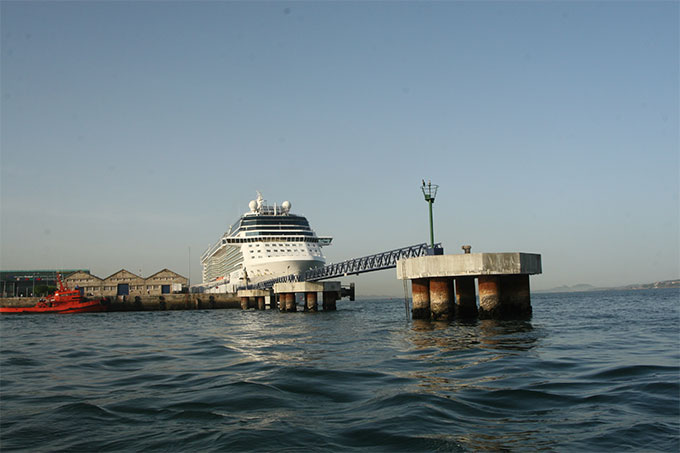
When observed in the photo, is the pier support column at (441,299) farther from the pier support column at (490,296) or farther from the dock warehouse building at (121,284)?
the dock warehouse building at (121,284)

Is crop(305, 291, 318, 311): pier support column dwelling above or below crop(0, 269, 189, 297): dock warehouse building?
below

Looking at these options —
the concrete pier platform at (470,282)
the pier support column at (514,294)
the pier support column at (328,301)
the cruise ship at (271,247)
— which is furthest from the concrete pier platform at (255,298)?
the pier support column at (514,294)

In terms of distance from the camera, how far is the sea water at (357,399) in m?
6.88

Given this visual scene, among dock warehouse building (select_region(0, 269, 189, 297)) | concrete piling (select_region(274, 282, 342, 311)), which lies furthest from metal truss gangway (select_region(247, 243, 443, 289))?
dock warehouse building (select_region(0, 269, 189, 297))

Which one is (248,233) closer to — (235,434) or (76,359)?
(76,359)

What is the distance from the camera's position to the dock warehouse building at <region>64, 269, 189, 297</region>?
100938mm

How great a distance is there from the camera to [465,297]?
28.1 m

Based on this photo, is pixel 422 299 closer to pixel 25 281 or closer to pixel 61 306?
pixel 61 306

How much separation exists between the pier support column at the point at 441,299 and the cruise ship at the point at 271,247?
4339 cm

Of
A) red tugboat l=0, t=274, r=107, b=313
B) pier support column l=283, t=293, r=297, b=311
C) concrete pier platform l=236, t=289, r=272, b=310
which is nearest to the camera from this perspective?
pier support column l=283, t=293, r=297, b=311

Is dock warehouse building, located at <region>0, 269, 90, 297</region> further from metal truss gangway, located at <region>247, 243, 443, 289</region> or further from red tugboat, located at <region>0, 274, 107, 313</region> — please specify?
metal truss gangway, located at <region>247, 243, 443, 289</region>

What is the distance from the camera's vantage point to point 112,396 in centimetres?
1023

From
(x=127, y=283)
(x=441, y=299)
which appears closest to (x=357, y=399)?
(x=441, y=299)

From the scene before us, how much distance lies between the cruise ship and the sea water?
5324cm
